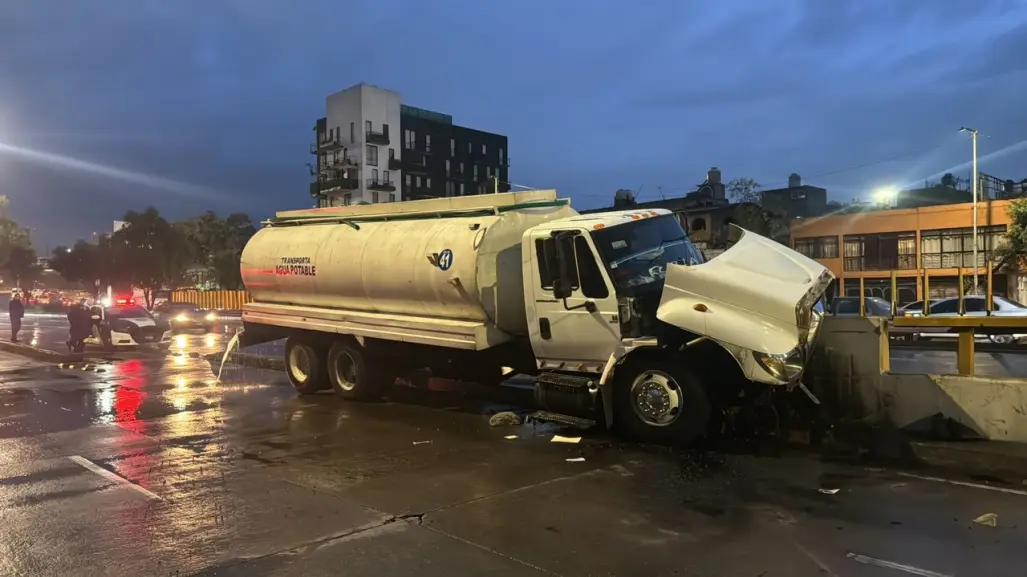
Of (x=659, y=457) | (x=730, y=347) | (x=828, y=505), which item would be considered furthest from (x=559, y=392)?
(x=828, y=505)

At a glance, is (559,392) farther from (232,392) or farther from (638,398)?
(232,392)

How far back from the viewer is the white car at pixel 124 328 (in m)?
22.2

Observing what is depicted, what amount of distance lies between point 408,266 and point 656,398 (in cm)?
400

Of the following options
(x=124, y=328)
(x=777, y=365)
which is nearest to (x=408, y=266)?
(x=777, y=365)

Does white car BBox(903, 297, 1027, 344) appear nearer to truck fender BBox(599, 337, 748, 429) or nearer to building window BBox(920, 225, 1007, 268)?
truck fender BBox(599, 337, 748, 429)

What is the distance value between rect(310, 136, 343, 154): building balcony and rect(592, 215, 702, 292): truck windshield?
78.8 m

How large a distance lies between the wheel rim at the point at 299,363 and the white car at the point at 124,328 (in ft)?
39.4

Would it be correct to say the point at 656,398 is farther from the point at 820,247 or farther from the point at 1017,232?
the point at 820,247

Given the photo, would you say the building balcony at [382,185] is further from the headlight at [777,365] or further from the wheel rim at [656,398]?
the headlight at [777,365]

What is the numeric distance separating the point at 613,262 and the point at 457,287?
7.19 feet

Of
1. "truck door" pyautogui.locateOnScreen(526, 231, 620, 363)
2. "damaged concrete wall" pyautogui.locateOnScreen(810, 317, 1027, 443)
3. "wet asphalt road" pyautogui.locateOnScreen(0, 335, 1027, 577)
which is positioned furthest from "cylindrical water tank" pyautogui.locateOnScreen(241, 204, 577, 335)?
"damaged concrete wall" pyautogui.locateOnScreen(810, 317, 1027, 443)

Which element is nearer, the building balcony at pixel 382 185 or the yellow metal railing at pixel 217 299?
the yellow metal railing at pixel 217 299

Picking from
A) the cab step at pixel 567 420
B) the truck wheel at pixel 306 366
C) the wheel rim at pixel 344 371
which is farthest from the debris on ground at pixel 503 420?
the truck wheel at pixel 306 366

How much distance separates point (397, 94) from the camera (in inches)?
3383
